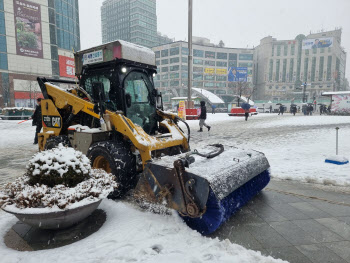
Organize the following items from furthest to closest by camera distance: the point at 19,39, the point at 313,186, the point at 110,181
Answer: the point at 19,39 → the point at 313,186 → the point at 110,181

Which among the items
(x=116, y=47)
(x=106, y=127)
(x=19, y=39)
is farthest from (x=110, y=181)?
(x=19, y=39)

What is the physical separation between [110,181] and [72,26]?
2732 inches

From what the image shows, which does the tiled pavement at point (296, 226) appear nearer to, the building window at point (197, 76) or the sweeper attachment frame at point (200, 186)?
the sweeper attachment frame at point (200, 186)

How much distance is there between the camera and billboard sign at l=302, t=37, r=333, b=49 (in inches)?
3703

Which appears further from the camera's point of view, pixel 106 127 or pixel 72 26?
pixel 72 26

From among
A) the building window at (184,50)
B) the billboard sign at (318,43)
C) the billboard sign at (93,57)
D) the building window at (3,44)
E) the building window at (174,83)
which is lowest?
the billboard sign at (93,57)

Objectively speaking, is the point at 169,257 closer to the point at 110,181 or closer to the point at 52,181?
Answer: the point at 110,181

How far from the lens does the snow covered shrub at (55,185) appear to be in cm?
253

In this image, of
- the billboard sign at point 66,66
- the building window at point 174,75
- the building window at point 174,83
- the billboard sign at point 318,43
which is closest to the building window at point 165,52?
the building window at point 174,75

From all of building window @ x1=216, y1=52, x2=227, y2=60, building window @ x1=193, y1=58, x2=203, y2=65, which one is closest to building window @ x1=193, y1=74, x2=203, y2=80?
building window @ x1=193, y1=58, x2=203, y2=65

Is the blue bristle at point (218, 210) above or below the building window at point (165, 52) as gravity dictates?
below

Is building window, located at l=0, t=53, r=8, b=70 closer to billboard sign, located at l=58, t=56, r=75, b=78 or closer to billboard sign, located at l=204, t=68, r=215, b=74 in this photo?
billboard sign, located at l=58, t=56, r=75, b=78

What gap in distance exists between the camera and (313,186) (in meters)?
4.74

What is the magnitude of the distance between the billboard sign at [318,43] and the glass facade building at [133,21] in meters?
70.0
